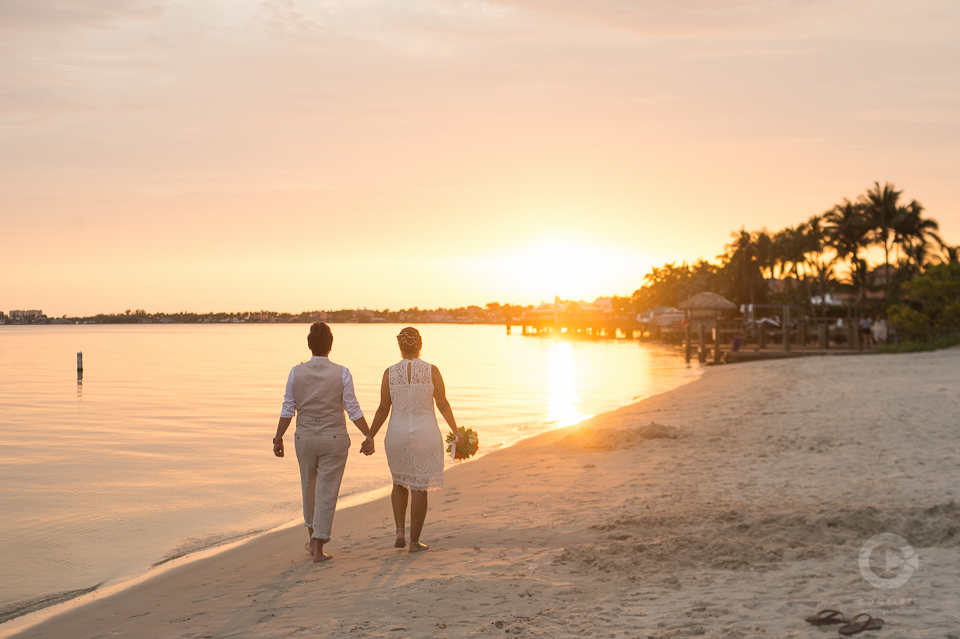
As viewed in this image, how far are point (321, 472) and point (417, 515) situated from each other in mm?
922

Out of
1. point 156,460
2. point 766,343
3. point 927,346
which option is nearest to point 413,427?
point 156,460

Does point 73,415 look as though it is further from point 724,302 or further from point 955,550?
point 724,302

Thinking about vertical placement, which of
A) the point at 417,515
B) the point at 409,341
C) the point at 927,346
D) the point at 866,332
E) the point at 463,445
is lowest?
the point at 417,515

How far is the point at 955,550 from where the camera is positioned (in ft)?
18.5

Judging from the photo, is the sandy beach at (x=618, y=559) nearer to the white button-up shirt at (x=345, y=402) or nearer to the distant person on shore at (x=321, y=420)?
the distant person on shore at (x=321, y=420)

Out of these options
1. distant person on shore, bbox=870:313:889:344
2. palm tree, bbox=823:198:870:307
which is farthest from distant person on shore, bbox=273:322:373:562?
palm tree, bbox=823:198:870:307

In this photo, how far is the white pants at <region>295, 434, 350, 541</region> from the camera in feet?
20.3

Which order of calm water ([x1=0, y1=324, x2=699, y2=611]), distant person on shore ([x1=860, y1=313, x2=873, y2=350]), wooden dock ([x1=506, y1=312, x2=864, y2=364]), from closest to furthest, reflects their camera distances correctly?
1. calm water ([x1=0, y1=324, x2=699, y2=611])
2. wooden dock ([x1=506, y1=312, x2=864, y2=364])
3. distant person on shore ([x1=860, y1=313, x2=873, y2=350])

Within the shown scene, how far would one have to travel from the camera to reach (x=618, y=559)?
5859 mm

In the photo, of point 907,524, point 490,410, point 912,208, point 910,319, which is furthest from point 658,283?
point 907,524

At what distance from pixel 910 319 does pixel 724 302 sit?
17.0 meters

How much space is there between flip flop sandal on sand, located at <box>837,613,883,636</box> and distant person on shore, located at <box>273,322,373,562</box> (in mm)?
3710

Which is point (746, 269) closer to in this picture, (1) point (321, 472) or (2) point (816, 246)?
(2) point (816, 246)

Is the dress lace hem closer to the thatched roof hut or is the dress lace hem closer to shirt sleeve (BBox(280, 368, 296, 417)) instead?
shirt sleeve (BBox(280, 368, 296, 417))
